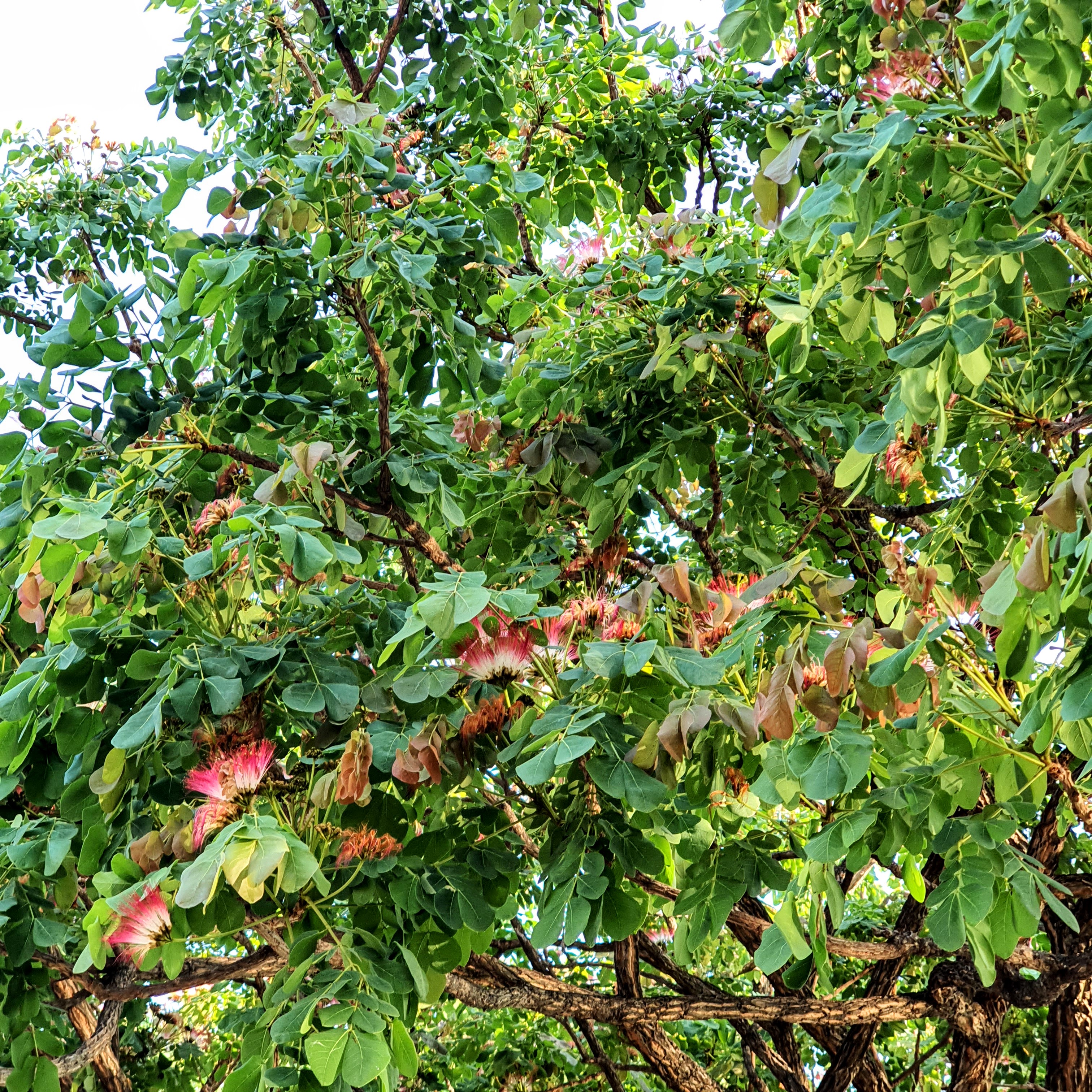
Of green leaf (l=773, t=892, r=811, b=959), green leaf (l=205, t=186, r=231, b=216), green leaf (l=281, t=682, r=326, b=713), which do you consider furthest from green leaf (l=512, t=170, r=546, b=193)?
green leaf (l=773, t=892, r=811, b=959)

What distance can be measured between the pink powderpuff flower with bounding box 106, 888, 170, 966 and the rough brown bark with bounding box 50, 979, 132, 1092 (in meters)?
2.01

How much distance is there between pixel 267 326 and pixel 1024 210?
147 centimetres

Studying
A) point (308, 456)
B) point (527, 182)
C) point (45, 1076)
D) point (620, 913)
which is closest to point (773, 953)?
point (620, 913)

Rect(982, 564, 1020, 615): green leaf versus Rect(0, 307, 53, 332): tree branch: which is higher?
Rect(0, 307, 53, 332): tree branch

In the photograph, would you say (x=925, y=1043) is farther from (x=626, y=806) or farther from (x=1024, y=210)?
(x=1024, y=210)

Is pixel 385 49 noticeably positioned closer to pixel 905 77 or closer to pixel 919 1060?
pixel 905 77

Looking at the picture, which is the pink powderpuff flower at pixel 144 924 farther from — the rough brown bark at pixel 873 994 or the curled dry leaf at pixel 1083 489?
the rough brown bark at pixel 873 994

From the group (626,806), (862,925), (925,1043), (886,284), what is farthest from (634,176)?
(925,1043)

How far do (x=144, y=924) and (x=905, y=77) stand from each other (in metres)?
1.88

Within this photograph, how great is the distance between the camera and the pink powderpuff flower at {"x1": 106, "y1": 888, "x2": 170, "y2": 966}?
1.84 meters

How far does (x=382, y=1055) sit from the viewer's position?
65.7 inches

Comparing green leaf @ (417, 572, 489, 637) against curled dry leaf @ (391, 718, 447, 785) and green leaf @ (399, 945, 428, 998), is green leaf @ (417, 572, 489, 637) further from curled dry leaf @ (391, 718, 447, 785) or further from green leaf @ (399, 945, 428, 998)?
green leaf @ (399, 945, 428, 998)

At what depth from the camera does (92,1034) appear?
359 cm

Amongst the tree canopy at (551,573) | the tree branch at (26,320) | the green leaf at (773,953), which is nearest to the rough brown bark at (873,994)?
the tree canopy at (551,573)
